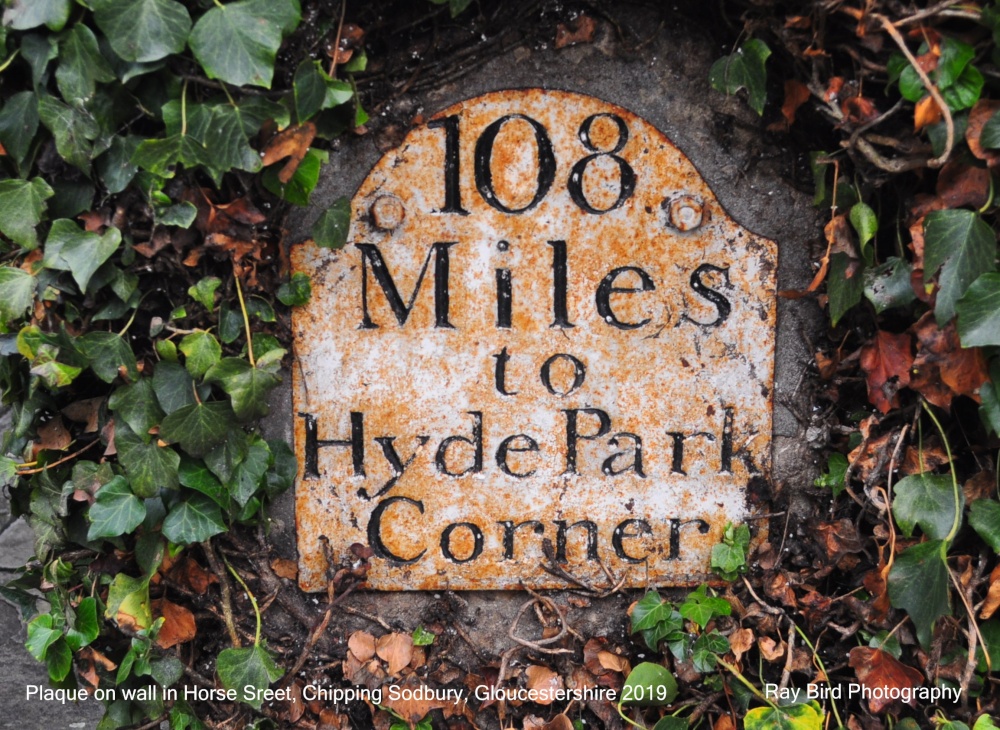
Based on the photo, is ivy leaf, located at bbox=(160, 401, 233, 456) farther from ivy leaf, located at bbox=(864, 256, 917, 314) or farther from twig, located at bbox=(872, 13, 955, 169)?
twig, located at bbox=(872, 13, 955, 169)

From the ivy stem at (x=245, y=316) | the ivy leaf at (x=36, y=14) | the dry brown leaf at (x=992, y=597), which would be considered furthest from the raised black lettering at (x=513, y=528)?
the ivy leaf at (x=36, y=14)

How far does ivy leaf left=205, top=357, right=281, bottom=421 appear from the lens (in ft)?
4.48

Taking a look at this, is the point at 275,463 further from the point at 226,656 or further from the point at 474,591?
the point at 474,591

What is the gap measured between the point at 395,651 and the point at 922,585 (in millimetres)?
944

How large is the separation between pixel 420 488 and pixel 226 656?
1.47 feet

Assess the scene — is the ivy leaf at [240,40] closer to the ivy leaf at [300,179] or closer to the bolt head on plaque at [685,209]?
the ivy leaf at [300,179]

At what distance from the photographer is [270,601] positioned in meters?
1.61

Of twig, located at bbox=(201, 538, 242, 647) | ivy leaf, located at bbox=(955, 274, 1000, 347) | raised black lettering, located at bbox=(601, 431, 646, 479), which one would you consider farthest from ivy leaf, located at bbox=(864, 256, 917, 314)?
twig, located at bbox=(201, 538, 242, 647)

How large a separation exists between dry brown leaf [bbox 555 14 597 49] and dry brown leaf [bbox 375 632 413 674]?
3.70ft

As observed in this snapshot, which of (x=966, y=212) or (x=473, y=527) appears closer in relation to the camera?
(x=966, y=212)

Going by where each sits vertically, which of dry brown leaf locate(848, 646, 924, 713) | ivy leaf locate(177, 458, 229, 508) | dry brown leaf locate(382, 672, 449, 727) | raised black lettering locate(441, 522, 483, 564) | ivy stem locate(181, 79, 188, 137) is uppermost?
ivy stem locate(181, 79, 188, 137)

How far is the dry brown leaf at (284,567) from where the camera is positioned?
63.3 inches

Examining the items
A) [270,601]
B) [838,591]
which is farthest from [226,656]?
[838,591]

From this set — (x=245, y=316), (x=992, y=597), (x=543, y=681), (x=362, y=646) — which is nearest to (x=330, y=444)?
(x=245, y=316)
